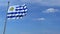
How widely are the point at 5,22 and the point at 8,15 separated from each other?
70.6 inches

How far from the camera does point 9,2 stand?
246ft

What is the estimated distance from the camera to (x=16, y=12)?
75.6 metres

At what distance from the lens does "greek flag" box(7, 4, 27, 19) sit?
74769mm

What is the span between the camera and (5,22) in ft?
246

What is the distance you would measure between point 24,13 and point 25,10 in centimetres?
76

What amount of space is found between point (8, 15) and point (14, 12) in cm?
148

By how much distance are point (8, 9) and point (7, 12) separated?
1.17 meters

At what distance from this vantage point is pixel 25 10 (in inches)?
2943

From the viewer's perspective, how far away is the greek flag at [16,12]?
245ft

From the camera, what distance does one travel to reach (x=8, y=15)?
75.8 meters

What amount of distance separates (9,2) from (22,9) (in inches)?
128

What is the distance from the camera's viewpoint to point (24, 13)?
74.4 m

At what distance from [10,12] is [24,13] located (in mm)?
3476

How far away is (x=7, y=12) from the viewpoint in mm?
75562
